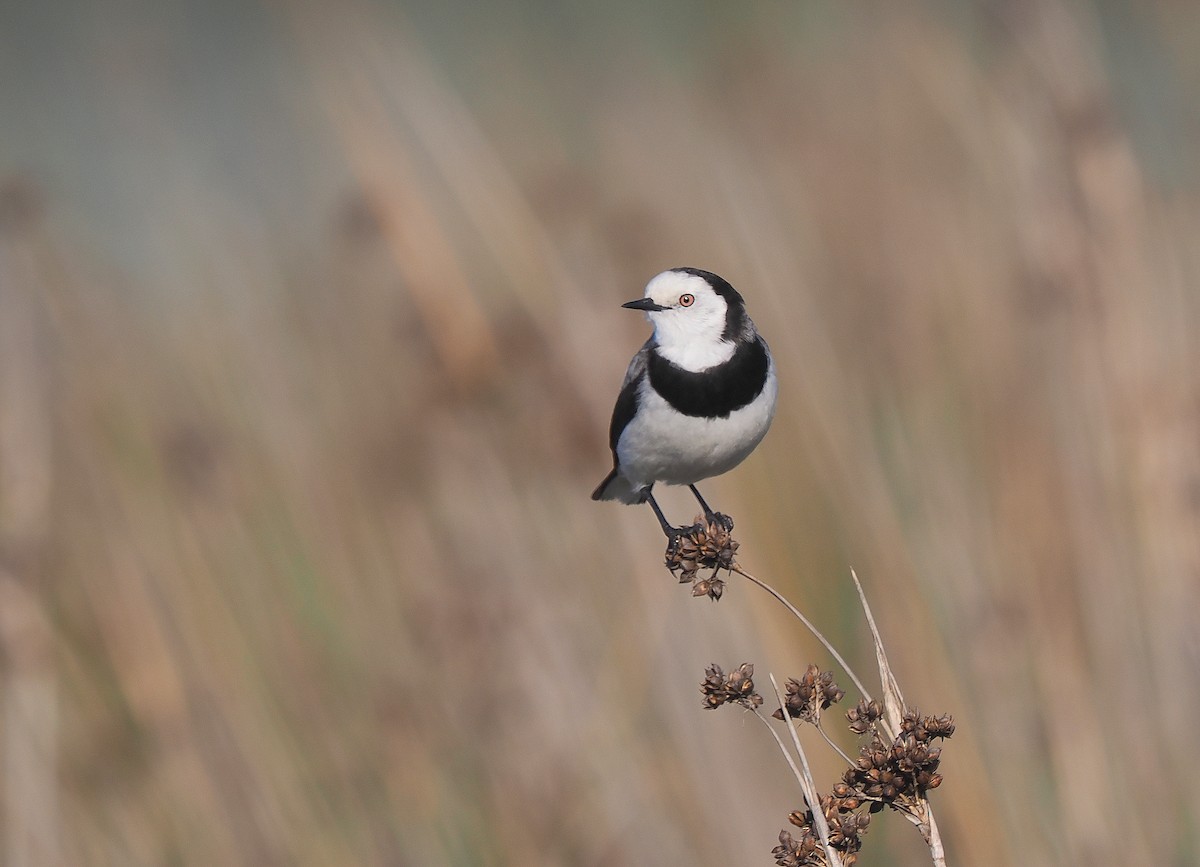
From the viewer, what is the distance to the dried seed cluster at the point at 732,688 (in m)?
1.76

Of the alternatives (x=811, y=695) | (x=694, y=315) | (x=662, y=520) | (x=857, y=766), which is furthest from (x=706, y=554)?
(x=662, y=520)

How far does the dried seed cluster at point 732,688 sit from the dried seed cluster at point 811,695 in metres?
0.05

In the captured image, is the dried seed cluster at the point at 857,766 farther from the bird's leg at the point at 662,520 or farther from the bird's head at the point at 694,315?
→ the bird's leg at the point at 662,520

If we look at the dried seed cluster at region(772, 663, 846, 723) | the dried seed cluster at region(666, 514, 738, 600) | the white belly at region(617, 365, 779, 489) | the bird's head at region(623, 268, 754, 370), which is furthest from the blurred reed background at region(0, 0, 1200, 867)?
the dried seed cluster at region(772, 663, 846, 723)

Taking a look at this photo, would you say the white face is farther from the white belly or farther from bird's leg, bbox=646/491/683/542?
bird's leg, bbox=646/491/683/542

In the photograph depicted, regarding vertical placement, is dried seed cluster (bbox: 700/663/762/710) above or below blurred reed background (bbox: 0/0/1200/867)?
below

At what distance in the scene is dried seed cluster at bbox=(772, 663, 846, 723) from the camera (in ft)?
5.89

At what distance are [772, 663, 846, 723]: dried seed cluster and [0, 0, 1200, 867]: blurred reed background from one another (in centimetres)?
128

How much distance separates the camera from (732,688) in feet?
5.82

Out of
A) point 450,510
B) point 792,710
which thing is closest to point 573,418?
A: point 450,510

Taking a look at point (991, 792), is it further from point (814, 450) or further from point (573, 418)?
point (573, 418)

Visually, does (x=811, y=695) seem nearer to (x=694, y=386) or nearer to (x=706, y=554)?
(x=706, y=554)

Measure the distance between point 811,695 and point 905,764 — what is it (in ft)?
0.53

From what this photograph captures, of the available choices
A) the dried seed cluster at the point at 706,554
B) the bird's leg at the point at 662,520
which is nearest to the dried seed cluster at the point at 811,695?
the dried seed cluster at the point at 706,554
